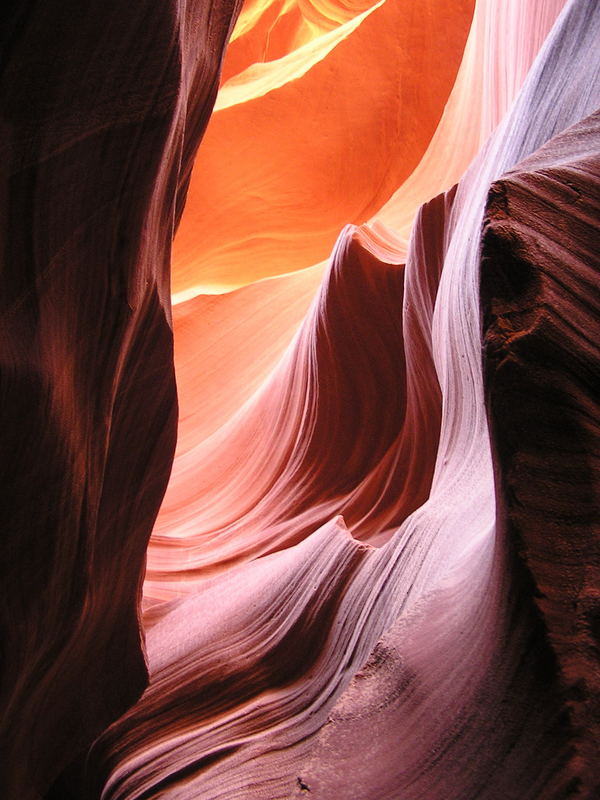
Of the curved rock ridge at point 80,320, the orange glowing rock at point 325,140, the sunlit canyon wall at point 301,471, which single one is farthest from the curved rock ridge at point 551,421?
the orange glowing rock at point 325,140

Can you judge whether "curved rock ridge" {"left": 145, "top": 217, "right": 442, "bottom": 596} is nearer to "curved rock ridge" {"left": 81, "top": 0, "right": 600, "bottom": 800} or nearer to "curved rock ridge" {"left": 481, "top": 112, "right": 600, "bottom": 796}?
"curved rock ridge" {"left": 81, "top": 0, "right": 600, "bottom": 800}

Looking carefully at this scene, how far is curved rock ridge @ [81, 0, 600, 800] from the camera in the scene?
2.25 feet

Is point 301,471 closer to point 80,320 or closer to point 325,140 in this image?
point 80,320

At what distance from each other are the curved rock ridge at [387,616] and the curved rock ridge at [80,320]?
0.26 meters

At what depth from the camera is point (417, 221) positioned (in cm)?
194

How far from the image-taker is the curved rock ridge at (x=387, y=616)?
2.25 ft

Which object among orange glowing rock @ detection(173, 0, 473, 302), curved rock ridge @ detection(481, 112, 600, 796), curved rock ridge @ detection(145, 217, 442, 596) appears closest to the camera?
curved rock ridge @ detection(481, 112, 600, 796)

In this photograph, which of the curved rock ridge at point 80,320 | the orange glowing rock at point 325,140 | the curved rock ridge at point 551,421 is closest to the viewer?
the curved rock ridge at point 551,421

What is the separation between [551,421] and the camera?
26.1 inches

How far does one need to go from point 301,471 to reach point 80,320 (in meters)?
1.25

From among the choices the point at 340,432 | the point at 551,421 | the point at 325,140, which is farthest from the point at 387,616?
the point at 325,140

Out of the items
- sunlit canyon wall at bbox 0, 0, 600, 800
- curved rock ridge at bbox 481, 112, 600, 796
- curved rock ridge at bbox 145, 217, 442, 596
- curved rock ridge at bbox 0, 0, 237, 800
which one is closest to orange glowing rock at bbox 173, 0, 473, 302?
sunlit canyon wall at bbox 0, 0, 600, 800

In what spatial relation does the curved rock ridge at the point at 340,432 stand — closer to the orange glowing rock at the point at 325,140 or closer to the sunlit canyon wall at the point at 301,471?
the sunlit canyon wall at the point at 301,471

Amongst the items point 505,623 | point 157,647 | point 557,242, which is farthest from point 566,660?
point 157,647
